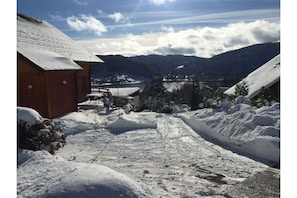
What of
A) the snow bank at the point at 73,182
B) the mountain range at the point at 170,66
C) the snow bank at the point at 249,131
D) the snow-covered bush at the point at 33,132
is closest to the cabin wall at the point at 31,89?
the snow-covered bush at the point at 33,132

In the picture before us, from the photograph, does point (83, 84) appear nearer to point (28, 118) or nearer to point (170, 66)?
point (28, 118)

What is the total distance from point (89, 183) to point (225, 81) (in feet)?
139

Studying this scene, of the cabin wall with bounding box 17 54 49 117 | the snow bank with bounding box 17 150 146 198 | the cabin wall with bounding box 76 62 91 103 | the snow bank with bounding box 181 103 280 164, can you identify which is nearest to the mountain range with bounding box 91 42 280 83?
the cabin wall with bounding box 76 62 91 103

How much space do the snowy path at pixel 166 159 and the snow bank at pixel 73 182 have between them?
0.49 metres

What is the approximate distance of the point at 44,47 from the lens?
551 inches

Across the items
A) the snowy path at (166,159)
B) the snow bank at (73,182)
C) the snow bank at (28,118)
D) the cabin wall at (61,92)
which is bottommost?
the snowy path at (166,159)

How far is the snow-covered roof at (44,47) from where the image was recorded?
37.1 ft

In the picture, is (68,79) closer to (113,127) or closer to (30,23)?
(113,127)

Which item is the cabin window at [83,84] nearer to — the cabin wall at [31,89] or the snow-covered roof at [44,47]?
the snow-covered roof at [44,47]

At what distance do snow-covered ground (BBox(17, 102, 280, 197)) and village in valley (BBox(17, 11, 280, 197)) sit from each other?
0.02 metres

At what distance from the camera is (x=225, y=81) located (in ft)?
144

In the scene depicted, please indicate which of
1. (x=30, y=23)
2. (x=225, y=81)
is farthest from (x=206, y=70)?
(x=30, y=23)
